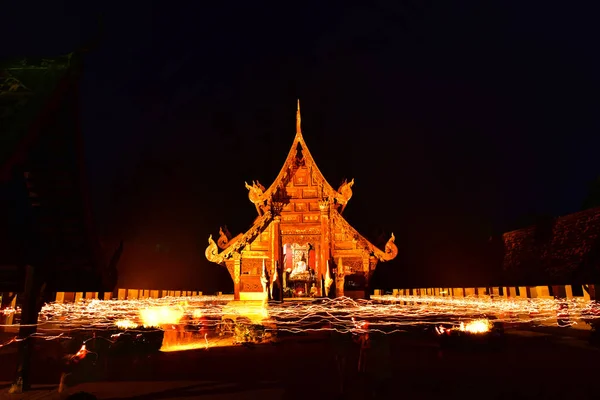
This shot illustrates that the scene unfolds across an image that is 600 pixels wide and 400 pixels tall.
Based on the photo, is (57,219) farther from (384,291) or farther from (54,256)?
(384,291)

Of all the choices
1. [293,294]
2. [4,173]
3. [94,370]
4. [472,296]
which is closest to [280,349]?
[94,370]

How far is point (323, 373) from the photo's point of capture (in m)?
4.12

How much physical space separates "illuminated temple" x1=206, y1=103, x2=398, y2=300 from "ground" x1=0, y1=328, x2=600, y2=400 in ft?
27.7

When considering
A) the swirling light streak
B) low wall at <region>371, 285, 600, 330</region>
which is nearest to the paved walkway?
the swirling light streak

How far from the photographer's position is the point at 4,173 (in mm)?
2301

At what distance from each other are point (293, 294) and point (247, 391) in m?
13.1

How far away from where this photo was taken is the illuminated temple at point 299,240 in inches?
561

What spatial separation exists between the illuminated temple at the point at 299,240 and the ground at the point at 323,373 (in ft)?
27.7

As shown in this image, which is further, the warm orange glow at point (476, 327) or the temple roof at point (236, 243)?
the temple roof at point (236, 243)

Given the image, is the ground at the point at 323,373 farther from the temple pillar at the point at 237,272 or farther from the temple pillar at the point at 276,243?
the temple pillar at the point at 237,272

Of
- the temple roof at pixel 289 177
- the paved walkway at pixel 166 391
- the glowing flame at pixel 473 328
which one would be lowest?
the paved walkway at pixel 166 391

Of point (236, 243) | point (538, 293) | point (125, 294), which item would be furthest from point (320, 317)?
point (125, 294)

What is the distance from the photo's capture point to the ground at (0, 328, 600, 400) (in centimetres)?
348

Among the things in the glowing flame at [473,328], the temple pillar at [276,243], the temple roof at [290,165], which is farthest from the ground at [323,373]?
the temple roof at [290,165]
